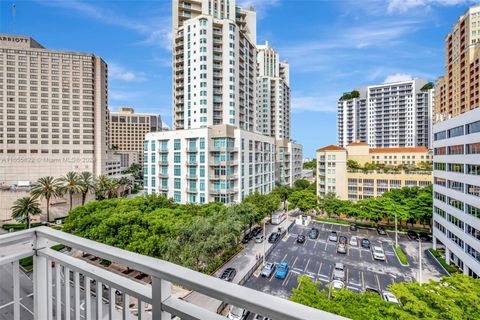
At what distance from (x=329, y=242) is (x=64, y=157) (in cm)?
4700

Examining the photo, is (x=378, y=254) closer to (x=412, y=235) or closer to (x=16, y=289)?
(x=412, y=235)

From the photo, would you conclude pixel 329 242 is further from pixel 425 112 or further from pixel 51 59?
pixel 425 112

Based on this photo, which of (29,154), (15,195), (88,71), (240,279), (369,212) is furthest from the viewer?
(88,71)

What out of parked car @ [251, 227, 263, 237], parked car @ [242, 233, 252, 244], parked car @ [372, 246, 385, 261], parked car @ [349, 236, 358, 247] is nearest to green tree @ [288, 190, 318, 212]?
parked car @ [251, 227, 263, 237]

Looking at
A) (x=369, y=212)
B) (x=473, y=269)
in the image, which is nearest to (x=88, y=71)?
(x=369, y=212)

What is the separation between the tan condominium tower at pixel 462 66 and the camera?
41719 millimetres

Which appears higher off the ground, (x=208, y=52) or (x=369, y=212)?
(x=208, y=52)

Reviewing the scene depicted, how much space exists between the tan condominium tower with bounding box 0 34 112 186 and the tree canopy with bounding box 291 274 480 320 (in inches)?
1965

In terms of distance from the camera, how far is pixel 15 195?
116 feet

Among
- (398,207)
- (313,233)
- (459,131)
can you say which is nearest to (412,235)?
(398,207)

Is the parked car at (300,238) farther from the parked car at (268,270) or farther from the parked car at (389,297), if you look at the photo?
the parked car at (389,297)

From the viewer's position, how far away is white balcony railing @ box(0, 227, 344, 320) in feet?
4.03

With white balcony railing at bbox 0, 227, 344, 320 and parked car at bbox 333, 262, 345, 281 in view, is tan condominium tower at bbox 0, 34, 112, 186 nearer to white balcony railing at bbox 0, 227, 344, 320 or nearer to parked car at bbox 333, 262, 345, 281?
parked car at bbox 333, 262, 345, 281

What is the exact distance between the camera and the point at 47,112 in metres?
45.7
